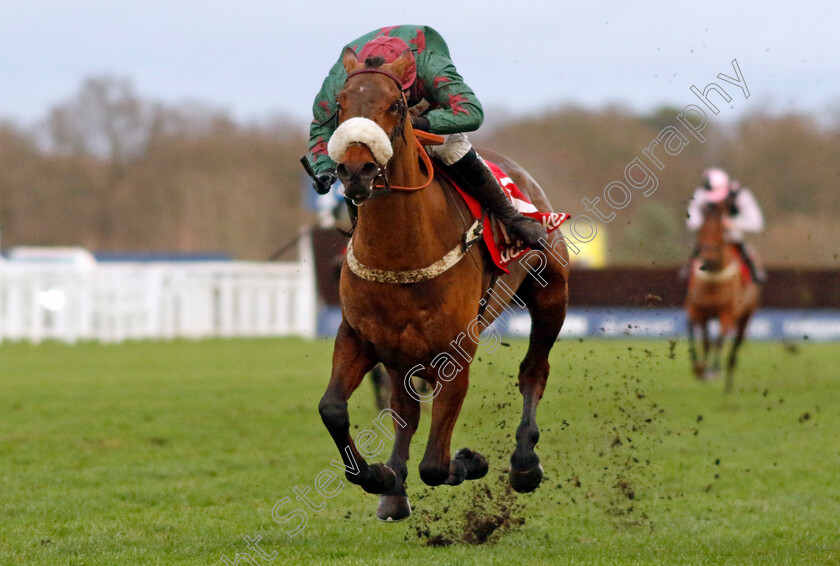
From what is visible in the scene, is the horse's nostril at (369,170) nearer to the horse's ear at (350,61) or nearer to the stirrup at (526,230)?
the horse's ear at (350,61)

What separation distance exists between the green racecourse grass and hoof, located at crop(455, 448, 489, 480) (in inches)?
12.9

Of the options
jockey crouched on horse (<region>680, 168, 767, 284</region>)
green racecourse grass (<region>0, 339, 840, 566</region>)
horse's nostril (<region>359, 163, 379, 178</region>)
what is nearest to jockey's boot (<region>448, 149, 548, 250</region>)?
green racecourse grass (<region>0, 339, 840, 566</region>)

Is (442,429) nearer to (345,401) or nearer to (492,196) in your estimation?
(345,401)

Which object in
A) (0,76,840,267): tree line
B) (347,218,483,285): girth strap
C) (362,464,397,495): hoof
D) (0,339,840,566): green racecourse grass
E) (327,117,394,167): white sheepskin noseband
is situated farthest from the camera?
(0,76,840,267): tree line

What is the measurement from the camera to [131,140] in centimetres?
3647

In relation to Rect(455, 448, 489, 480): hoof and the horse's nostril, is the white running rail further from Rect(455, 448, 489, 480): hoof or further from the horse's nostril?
the horse's nostril

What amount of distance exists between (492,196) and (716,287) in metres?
8.88

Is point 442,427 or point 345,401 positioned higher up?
point 345,401

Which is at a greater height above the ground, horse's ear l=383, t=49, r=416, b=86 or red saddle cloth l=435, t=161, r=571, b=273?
horse's ear l=383, t=49, r=416, b=86

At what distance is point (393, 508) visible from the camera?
501 cm

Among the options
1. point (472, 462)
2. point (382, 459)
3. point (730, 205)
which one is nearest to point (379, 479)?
point (472, 462)

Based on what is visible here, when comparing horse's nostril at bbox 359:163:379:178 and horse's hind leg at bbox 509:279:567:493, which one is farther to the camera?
horse's hind leg at bbox 509:279:567:493

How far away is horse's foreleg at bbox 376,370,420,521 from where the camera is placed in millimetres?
5012

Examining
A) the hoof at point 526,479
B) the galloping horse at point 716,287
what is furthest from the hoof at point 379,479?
the galloping horse at point 716,287
